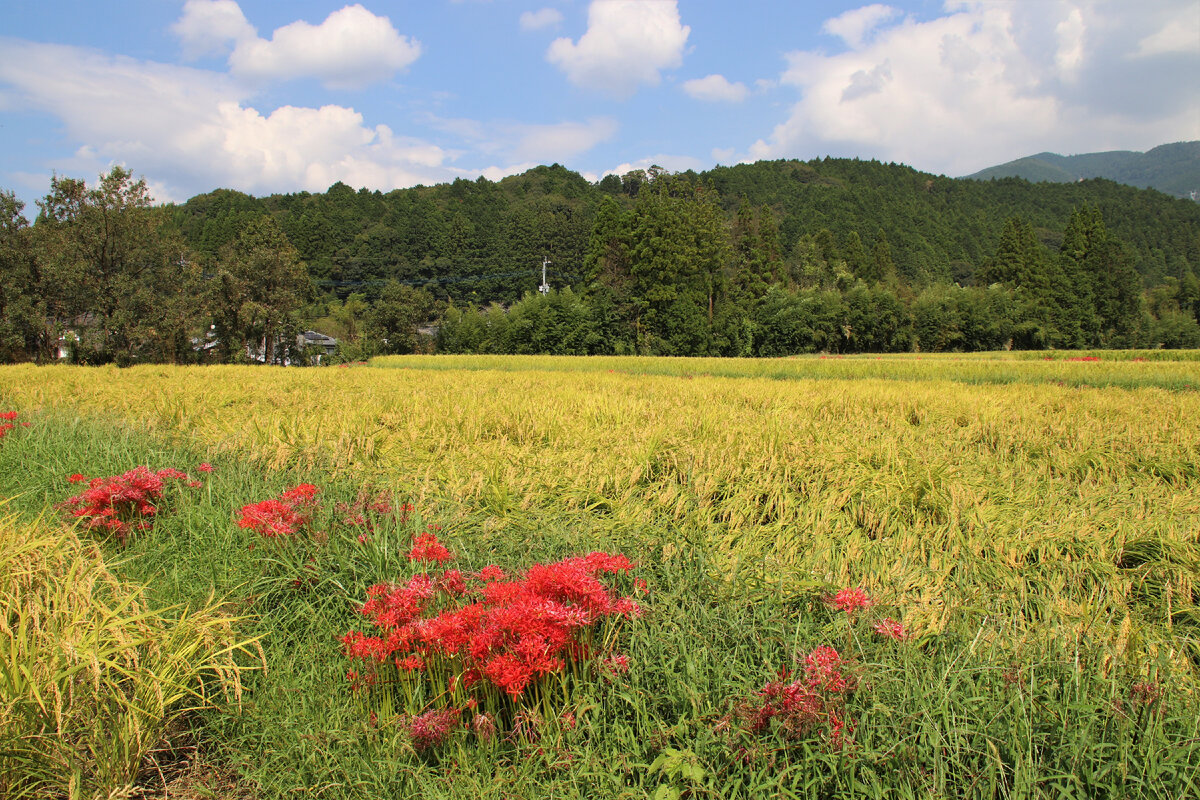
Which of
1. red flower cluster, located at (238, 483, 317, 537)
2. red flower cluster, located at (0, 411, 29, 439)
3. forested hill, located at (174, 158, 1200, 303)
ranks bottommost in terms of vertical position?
red flower cluster, located at (238, 483, 317, 537)

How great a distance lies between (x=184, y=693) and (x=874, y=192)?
84.8m

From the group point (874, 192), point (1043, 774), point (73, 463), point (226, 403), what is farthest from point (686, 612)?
point (874, 192)

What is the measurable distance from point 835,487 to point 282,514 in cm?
297

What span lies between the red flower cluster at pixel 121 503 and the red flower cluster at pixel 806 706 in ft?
10.6

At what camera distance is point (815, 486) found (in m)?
3.50

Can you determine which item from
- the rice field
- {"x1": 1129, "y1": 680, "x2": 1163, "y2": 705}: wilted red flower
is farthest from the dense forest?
{"x1": 1129, "y1": 680, "x2": 1163, "y2": 705}: wilted red flower

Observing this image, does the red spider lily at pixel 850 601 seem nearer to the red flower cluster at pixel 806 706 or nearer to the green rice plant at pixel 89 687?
the red flower cluster at pixel 806 706

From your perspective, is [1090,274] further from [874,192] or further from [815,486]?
[815,486]

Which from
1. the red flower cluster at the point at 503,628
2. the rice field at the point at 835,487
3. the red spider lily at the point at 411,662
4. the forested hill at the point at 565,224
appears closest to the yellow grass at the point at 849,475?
the rice field at the point at 835,487

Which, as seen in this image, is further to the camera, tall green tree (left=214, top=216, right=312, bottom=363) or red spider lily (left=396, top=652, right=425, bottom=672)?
tall green tree (left=214, top=216, right=312, bottom=363)

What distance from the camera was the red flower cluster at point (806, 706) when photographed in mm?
1618

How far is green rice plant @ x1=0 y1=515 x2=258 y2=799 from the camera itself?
1670 mm

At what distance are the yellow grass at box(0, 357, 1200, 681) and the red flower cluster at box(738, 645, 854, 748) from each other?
61cm

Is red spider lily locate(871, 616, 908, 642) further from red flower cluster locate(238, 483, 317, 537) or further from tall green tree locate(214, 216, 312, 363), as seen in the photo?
tall green tree locate(214, 216, 312, 363)
